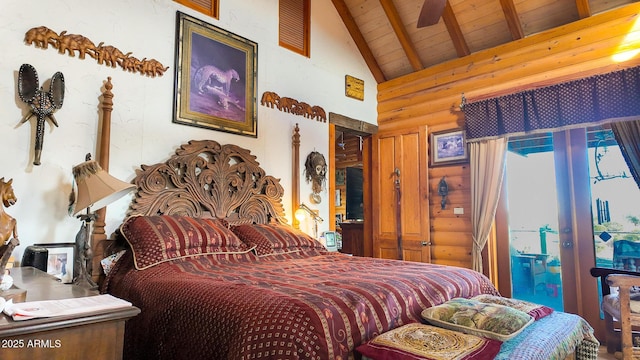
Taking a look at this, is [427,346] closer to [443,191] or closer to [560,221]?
[560,221]

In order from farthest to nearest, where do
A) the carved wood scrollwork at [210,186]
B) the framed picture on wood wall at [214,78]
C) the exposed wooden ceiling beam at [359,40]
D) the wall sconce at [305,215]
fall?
the exposed wooden ceiling beam at [359,40]
the wall sconce at [305,215]
the framed picture on wood wall at [214,78]
the carved wood scrollwork at [210,186]

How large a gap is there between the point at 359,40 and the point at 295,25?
109 centimetres

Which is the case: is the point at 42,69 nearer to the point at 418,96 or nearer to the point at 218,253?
the point at 218,253

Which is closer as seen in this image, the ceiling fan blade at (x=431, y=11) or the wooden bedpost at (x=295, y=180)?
the ceiling fan blade at (x=431, y=11)

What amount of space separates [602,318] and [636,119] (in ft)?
5.92

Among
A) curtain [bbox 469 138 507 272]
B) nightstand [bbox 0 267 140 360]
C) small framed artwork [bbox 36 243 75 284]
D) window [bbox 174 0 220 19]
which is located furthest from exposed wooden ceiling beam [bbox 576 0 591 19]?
small framed artwork [bbox 36 243 75 284]

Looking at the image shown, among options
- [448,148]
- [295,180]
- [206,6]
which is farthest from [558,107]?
[206,6]

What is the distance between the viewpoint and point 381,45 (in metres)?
5.10

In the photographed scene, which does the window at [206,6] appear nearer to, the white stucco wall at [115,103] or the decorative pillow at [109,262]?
the white stucco wall at [115,103]

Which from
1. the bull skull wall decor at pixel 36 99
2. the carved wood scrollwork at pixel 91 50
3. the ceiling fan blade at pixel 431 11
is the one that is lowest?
the bull skull wall decor at pixel 36 99

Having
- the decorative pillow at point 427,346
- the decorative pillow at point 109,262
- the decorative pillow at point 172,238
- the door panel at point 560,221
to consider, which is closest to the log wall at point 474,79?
the door panel at point 560,221

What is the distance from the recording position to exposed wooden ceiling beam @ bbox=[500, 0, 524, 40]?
3.85 meters

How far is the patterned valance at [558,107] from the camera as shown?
329cm

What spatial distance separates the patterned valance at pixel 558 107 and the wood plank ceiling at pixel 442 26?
0.71 metres
